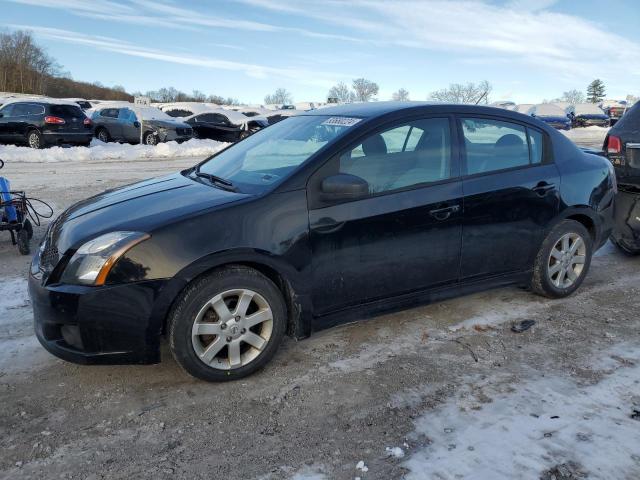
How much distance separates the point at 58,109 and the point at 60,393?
53.0ft

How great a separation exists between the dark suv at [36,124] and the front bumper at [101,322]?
51.4 ft

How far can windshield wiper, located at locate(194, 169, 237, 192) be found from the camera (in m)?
3.55

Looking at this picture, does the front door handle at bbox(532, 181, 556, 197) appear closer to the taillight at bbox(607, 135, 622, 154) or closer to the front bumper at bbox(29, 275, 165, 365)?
the taillight at bbox(607, 135, 622, 154)

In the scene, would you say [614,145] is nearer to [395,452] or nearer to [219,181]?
[219,181]

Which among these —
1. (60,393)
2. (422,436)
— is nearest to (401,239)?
(422,436)

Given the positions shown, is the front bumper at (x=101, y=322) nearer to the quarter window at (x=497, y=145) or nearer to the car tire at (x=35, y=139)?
the quarter window at (x=497, y=145)

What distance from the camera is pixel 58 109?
17.0 metres

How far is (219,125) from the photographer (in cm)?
2203

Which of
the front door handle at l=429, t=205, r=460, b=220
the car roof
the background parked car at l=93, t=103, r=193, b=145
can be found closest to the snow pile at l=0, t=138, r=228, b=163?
the background parked car at l=93, t=103, r=193, b=145

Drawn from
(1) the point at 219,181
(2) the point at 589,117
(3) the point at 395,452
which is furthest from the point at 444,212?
(2) the point at 589,117

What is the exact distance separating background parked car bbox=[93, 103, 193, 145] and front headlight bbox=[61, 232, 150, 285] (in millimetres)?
17619

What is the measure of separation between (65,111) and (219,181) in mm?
15691

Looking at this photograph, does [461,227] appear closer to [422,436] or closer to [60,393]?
[422,436]

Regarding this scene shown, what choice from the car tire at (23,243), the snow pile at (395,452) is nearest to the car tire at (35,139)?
the car tire at (23,243)
